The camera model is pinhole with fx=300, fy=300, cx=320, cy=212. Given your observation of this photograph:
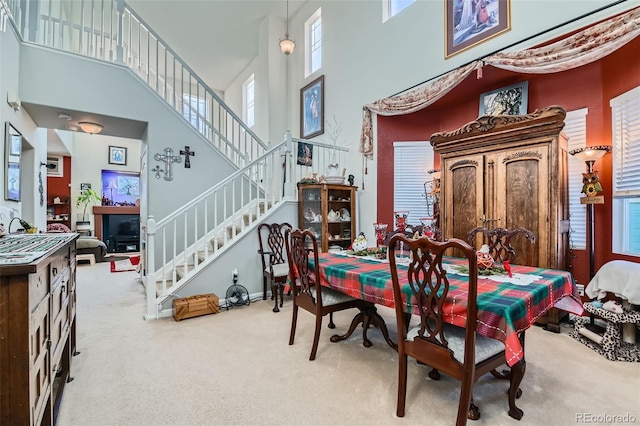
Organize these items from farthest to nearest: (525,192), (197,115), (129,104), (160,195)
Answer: (197,115) < (160,195) < (129,104) < (525,192)

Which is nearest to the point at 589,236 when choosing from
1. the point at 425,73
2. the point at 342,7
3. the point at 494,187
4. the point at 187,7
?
the point at 494,187

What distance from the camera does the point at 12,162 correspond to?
3.31 m

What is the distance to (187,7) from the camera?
618 cm

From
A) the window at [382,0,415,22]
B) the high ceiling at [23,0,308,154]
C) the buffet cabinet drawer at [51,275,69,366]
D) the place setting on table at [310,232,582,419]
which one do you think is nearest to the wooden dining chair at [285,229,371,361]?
the place setting on table at [310,232,582,419]

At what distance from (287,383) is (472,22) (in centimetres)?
435

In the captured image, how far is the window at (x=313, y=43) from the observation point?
6.01m

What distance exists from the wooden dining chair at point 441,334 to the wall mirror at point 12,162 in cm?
406

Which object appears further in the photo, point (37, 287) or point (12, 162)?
point (12, 162)

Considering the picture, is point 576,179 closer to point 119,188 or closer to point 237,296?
point 237,296

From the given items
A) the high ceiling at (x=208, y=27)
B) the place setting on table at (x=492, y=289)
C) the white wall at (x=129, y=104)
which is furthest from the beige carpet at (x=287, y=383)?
the high ceiling at (x=208, y=27)

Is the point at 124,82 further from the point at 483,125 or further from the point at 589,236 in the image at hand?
the point at 589,236

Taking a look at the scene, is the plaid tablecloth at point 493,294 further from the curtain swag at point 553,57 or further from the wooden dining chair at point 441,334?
the curtain swag at point 553,57

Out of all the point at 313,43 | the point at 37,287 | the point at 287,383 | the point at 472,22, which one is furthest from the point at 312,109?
the point at 37,287

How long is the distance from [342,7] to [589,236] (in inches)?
201
